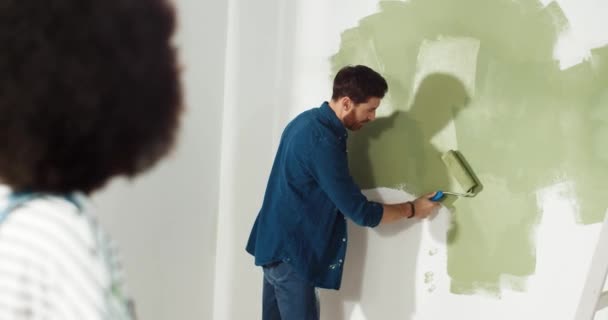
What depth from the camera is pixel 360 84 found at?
153cm

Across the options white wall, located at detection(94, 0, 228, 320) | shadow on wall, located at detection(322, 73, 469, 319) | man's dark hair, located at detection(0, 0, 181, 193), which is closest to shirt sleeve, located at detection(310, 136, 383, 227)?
shadow on wall, located at detection(322, 73, 469, 319)

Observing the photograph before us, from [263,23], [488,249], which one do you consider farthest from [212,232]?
[488,249]

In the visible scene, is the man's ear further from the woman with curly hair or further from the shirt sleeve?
the woman with curly hair

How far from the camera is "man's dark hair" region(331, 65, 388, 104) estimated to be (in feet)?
5.03

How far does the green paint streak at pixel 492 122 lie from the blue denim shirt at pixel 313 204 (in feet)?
0.69

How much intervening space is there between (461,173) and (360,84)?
367mm

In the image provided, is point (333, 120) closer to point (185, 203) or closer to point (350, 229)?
point (350, 229)

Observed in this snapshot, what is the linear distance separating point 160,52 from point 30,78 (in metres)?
0.17

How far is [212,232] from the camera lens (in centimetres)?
200

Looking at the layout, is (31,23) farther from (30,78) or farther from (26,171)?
(26,171)

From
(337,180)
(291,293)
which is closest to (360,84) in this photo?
(337,180)

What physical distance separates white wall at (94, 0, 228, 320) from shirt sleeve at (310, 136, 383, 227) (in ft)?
1.51

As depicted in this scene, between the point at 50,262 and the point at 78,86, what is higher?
the point at 78,86

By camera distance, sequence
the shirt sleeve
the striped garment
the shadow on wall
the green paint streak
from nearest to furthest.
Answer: the striped garment < the green paint streak < the shirt sleeve < the shadow on wall
